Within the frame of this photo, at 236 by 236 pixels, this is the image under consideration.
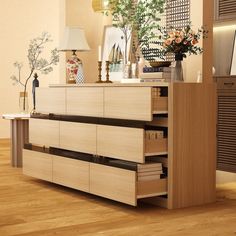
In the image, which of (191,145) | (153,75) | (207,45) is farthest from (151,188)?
(207,45)

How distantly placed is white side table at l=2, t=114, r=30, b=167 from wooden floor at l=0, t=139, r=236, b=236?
1250 millimetres

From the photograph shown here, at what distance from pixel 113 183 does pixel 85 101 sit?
74 cm

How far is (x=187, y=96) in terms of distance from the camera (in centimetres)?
360

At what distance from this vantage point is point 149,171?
11.5 feet

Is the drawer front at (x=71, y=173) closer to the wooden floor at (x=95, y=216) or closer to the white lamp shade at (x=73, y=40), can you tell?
the wooden floor at (x=95, y=216)

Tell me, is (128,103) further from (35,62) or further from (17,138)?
(35,62)

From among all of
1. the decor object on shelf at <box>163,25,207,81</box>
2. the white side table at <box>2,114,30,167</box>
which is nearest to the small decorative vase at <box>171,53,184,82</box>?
the decor object on shelf at <box>163,25,207,81</box>

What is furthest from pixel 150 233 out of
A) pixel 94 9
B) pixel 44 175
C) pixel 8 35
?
pixel 8 35

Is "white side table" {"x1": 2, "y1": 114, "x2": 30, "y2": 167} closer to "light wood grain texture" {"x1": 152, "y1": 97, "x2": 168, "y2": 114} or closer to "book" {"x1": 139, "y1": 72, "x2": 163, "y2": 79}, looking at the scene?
"book" {"x1": 139, "y1": 72, "x2": 163, "y2": 79}

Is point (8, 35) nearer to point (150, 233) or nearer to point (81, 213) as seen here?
point (81, 213)

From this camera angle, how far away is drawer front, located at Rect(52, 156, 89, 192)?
397cm

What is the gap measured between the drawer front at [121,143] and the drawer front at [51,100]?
0.63m

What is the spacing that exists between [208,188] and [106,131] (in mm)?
847

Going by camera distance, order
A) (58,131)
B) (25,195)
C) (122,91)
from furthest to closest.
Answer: (58,131) → (25,195) → (122,91)
